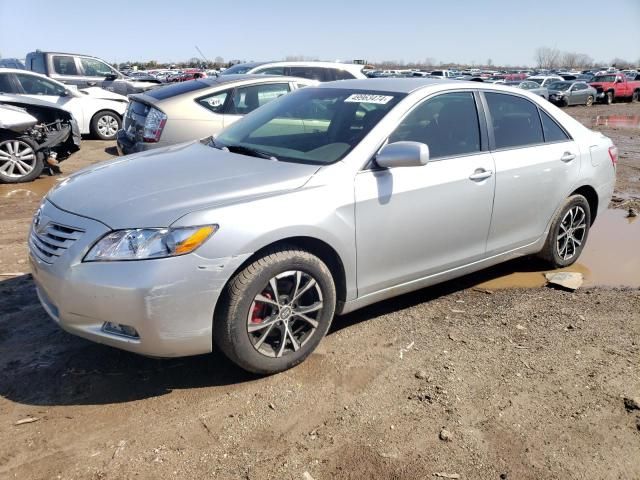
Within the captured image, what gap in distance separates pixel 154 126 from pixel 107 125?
617 centimetres

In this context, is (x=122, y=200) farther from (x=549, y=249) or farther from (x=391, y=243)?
(x=549, y=249)

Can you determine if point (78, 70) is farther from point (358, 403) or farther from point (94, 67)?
point (358, 403)

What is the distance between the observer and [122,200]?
3.05 meters

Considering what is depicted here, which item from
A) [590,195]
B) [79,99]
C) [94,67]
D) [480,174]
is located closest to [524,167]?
[480,174]

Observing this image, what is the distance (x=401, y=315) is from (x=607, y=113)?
26.6m

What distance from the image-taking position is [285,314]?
3.23 m

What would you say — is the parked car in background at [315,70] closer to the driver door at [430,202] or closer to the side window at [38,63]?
the side window at [38,63]

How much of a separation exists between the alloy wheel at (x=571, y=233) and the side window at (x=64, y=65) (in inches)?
550

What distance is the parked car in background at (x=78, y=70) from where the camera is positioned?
14656 mm

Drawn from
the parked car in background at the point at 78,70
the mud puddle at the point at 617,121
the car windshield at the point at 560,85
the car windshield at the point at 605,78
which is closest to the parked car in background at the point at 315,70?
the parked car in background at the point at 78,70

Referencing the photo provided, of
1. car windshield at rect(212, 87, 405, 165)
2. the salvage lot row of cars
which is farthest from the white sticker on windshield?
the salvage lot row of cars

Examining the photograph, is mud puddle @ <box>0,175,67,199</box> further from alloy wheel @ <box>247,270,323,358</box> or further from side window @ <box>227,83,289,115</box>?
alloy wheel @ <box>247,270,323,358</box>

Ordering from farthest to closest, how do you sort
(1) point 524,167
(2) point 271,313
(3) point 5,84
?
(3) point 5,84, (1) point 524,167, (2) point 271,313

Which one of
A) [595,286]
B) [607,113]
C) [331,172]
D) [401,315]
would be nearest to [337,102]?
[331,172]
